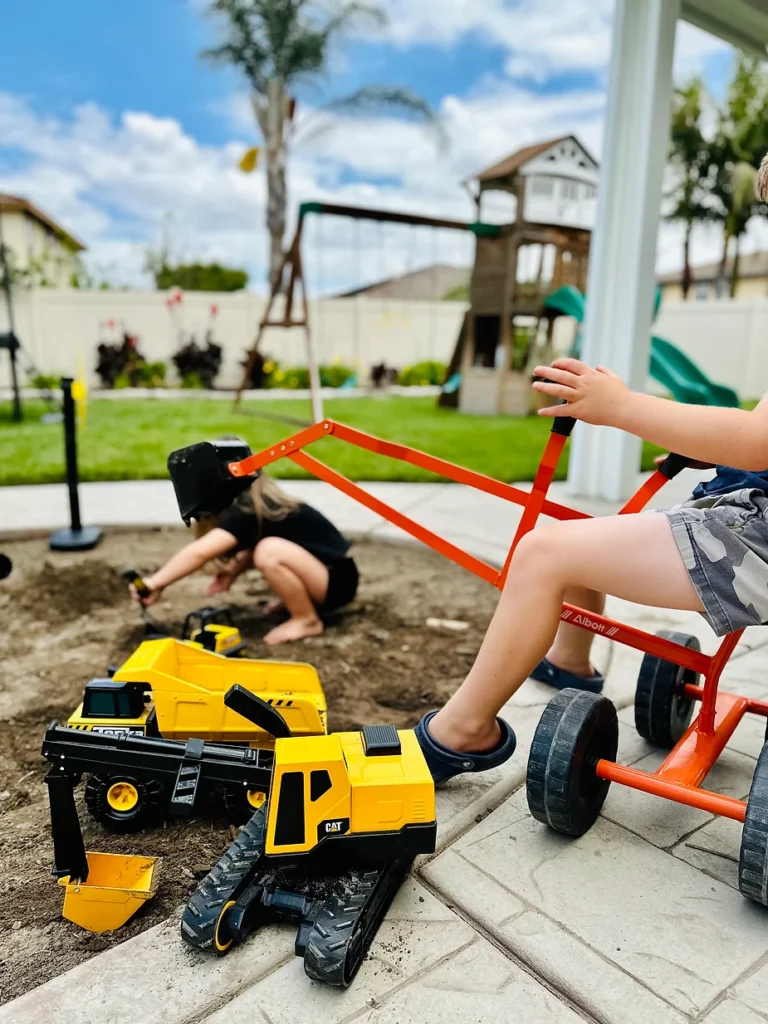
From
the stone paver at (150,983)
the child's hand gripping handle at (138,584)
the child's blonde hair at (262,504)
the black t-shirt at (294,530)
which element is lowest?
the stone paver at (150,983)

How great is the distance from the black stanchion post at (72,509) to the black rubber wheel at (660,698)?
2840mm

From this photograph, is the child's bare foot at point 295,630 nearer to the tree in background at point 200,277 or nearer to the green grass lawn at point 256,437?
the green grass lawn at point 256,437

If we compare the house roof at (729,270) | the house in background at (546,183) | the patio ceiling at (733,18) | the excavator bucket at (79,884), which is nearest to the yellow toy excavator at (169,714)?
the excavator bucket at (79,884)

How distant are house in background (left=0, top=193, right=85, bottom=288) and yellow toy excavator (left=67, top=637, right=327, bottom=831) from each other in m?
18.3

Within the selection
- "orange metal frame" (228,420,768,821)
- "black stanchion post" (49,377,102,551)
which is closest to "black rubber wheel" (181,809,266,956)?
"orange metal frame" (228,420,768,821)

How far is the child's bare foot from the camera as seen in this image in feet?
9.58

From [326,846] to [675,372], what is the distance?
25.9 ft

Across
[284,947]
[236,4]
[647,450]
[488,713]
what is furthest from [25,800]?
[236,4]

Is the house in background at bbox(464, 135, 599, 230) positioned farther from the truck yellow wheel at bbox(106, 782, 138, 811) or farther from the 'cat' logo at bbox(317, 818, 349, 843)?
the 'cat' logo at bbox(317, 818, 349, 843)

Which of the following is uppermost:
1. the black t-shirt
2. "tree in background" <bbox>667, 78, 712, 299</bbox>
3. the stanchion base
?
"tree in background" <bbox>667, 78, 712, 299</bbox>

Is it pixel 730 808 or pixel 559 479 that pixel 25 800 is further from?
pixel 559 479

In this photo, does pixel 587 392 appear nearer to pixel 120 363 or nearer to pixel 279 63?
pixel 120 363

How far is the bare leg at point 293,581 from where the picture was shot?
290cm

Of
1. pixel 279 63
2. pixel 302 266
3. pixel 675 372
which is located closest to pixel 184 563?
pixel 302 266
